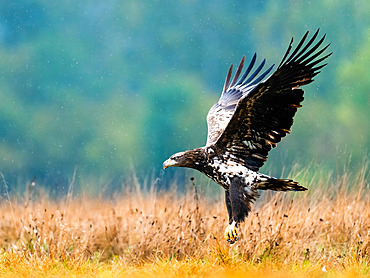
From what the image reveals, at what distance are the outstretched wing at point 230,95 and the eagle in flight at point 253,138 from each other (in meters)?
0.95

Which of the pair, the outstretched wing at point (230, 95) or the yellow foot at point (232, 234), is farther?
the outstretched wing at point (230, 95)

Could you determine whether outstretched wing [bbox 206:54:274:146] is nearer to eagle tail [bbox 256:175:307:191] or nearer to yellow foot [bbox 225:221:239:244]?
eagle tail [bbox 256:175:307:191]

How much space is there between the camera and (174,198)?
25.1ft

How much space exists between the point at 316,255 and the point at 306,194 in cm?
111

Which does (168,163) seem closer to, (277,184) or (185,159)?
(185,159)

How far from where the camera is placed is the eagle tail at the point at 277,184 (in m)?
5.33

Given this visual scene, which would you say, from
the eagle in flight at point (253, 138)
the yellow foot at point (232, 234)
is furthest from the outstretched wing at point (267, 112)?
the yellow foot at point (232, 234)

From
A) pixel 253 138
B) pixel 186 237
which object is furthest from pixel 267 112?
pixel 186 237

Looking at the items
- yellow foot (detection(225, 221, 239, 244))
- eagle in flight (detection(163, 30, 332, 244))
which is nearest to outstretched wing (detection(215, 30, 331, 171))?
eagle in flight (detection(163, 30, 332, 244))

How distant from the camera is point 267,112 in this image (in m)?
5.37

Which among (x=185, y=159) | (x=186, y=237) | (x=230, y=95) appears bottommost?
(x=186, y=237)

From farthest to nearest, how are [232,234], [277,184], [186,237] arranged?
[186,237]
[277,184]
[232,234]

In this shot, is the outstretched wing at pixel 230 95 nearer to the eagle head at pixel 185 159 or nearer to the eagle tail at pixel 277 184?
the eagle head at pixel 185 159

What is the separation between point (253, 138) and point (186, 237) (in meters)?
1.69
